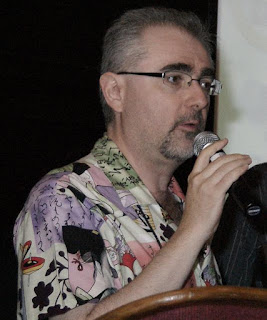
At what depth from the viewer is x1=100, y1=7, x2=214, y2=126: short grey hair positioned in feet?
4.68

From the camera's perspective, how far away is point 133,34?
4.75 feet

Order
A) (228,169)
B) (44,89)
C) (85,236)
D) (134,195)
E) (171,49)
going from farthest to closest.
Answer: (44,89)
(171,49)
(134,195)
(85,236)
(228,169)

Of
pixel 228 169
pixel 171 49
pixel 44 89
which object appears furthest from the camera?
pixel 44 89

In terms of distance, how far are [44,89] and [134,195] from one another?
1.08 meters

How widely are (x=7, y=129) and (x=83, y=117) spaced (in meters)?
0.35

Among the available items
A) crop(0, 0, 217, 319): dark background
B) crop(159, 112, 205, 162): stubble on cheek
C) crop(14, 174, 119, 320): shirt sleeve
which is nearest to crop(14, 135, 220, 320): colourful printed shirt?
crop(14, 174, 119, 320): shirt sleeve

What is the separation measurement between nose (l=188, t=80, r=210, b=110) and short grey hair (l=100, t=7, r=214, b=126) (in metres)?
0.18

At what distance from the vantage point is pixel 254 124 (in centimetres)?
202

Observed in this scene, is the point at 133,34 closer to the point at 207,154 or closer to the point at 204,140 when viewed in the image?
the point at 204,140

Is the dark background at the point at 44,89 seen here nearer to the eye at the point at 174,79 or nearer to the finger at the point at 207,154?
the eye at the point at 174,79

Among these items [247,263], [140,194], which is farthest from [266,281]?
[140,194]

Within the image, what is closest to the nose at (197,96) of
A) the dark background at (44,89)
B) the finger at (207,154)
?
the finger at (207,154)

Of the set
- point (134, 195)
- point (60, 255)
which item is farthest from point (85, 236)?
point (134, 195)

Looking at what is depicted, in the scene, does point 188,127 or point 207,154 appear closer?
point 207,154
